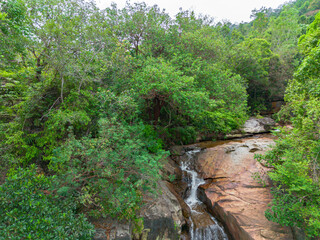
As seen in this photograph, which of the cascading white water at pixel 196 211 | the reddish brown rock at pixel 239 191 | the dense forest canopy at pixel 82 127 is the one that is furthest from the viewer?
the cascading white water at pixel 196 211

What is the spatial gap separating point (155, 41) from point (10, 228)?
990 centimetres

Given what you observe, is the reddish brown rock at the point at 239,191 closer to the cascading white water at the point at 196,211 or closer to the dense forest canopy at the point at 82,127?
the cascading white water at the point at 196,211

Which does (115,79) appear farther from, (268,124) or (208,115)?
(268,124)

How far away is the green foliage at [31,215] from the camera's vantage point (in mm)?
2979

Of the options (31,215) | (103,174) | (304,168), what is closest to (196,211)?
(304,168)

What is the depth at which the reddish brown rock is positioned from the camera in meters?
5.17

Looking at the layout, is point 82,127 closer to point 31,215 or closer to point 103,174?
point 103,174

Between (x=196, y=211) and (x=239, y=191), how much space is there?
6.49 ft

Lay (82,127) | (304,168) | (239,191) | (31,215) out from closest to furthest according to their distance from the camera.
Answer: (31,215) < (304,168) < (82,127) < (239,191)

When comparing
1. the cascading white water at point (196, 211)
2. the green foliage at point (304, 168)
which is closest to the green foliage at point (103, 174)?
the cascading white water at point (196, 211)

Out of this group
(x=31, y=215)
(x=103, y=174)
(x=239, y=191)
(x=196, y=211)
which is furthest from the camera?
(x=196, y=211)

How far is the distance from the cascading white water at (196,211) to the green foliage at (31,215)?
4150 millimetres

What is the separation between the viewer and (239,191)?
22.0ft

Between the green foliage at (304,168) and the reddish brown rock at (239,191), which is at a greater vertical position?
the green foliage at (304,168)
